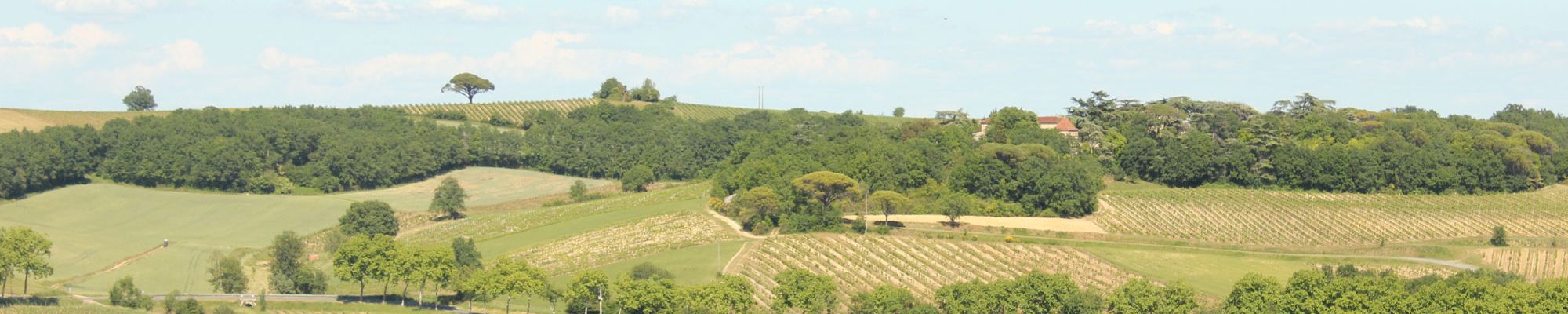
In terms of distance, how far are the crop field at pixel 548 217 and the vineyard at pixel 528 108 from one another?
1816 inches

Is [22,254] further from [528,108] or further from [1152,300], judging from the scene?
[528,108]

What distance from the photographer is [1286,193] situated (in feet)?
358

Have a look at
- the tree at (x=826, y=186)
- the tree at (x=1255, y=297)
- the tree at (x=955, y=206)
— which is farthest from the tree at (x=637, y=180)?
the tree at (x=1255, y=297)

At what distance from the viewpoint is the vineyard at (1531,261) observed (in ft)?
276

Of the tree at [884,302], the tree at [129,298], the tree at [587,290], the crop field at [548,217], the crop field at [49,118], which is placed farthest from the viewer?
the crop field at [49,118]

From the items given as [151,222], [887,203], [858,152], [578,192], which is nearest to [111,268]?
[151,222]

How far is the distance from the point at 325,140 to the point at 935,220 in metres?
61.5

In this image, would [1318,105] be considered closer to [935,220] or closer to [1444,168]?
[1444,168]

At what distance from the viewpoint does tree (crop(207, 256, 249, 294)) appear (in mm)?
80312

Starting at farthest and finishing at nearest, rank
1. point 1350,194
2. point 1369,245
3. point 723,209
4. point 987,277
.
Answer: point 1350,194
point 723,209
point 1369,245
point 987,277

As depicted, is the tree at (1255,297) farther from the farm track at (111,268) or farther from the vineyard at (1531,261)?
the farm track at (111,268)

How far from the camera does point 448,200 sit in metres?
114

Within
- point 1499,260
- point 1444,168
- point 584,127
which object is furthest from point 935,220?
point 584,127

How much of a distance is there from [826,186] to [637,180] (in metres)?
37.9
